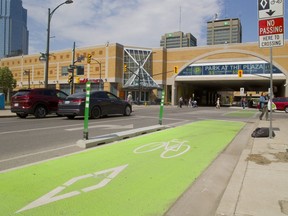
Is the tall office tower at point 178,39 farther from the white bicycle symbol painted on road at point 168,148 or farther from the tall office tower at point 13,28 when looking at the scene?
the white bicycle symbol painted on road at point 168,148

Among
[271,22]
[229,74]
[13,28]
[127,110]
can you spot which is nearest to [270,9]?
[271,22]

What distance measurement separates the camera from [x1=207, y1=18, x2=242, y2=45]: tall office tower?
93.7 m

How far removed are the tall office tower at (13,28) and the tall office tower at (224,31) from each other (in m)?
53.2

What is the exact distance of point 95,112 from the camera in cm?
1645

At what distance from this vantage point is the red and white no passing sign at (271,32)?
907cm

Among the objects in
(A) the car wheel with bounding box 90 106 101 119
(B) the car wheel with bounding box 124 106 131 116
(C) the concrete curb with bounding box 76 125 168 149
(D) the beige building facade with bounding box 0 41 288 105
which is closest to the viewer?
(C) the concrete curb with bounding box 76 125 168 149

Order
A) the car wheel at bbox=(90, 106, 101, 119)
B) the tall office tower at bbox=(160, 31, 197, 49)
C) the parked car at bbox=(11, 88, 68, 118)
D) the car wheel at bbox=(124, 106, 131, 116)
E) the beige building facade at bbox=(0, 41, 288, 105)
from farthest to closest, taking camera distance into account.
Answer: the tall office tower at bbox=(160, 31, 197, 49) → the beige building facade at bbox=(0, 41, 288, 105) → the car wheel at bbox=(124, 106, 131, 116) → the parked car at bbox=(11, 88, 68, 118) → the car wheel at bbox=(90, 106, 101, 119)

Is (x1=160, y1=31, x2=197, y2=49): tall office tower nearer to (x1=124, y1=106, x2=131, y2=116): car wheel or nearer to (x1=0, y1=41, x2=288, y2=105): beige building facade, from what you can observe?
(x1=0, y1=41, x2=288, y2=105): beige building facade

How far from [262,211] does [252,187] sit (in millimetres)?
954

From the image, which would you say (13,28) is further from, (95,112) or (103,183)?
(103,183)

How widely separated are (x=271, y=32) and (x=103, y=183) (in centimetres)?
698

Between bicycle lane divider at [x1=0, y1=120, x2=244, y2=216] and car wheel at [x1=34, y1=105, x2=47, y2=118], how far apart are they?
1064 cm

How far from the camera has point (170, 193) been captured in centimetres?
458

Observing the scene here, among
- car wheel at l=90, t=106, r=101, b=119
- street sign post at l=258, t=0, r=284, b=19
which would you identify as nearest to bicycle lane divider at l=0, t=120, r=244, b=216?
street sign post at l=258, t=0, r=284, b=19
